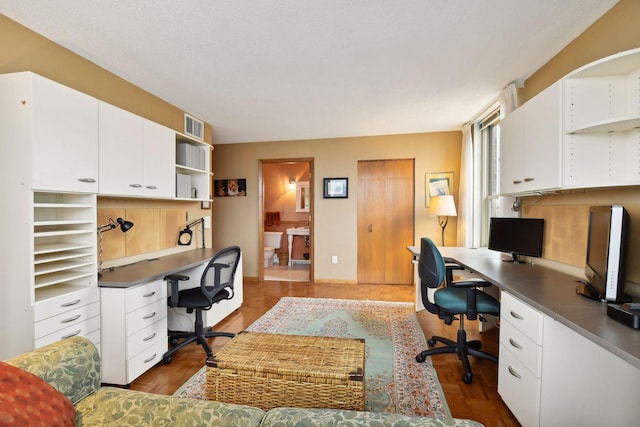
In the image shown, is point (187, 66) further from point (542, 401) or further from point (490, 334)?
point (490, 334)

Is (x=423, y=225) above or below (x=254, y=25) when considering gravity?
below

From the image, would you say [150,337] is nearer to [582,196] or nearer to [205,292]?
[205,292]

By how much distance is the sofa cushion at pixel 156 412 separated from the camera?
1044 millimetres

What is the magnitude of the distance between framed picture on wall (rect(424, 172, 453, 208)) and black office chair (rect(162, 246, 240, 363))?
3199 mm

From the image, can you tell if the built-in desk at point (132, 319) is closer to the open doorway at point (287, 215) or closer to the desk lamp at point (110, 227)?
the desk lamp at point (110, 227)

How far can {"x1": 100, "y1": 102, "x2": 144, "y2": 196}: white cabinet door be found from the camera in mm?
2104

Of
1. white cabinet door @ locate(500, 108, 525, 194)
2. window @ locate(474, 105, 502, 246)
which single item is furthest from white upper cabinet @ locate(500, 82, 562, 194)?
window @ locate(474, 105, 502, 246)

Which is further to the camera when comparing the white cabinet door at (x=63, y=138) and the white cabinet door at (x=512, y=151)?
the white cabinet door at (x=512, y=151)

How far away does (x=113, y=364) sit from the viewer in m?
1.97

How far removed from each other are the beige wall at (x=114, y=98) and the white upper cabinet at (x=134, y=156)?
1.12 ft

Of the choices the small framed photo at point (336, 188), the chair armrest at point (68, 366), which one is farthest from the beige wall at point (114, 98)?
the small framed photo at point (336, 188)

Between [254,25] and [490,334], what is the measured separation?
339cm

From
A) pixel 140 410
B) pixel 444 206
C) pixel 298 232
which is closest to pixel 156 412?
pixel 140 410

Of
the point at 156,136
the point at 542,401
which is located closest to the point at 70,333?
the point at 156,136
